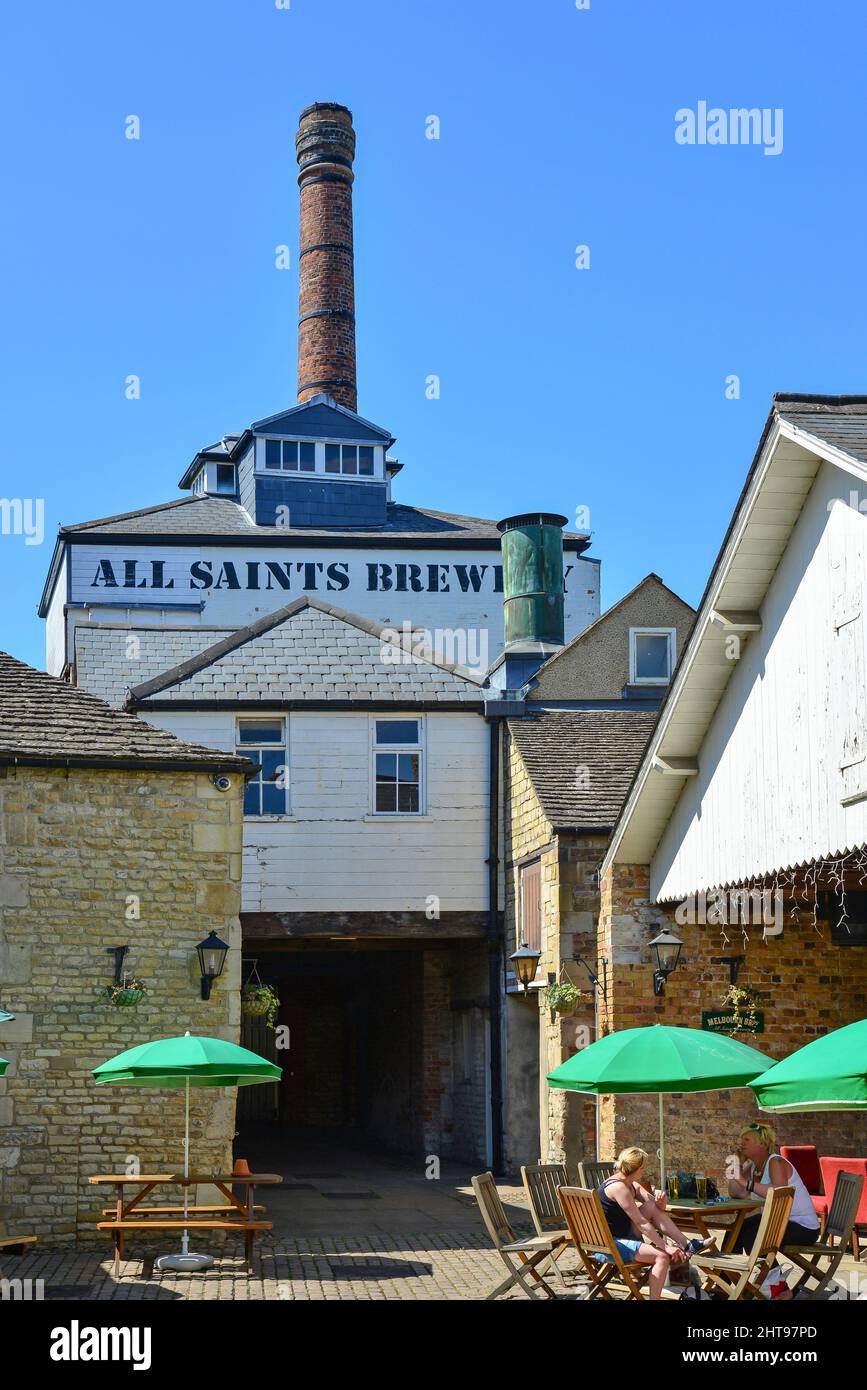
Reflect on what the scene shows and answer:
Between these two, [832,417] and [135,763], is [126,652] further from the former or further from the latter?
[832,417]

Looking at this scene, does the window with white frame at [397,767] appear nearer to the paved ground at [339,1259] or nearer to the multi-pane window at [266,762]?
the multi-pane window at [266,762]

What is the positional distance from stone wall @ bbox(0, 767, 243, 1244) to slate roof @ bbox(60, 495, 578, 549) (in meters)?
21.4

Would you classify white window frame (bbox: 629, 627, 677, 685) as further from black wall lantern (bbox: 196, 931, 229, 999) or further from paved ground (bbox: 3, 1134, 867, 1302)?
black wall lantern (bbox: 196, 931, 229, 999)

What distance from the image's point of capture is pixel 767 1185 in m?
12.5

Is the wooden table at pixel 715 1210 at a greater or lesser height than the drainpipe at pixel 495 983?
lesser

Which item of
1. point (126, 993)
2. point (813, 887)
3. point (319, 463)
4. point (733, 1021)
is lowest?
point (733, 1021)

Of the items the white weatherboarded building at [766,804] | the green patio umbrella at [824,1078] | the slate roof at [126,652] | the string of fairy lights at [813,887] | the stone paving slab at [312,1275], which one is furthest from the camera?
the slate roof at [126,652]

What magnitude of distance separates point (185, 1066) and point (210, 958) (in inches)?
102

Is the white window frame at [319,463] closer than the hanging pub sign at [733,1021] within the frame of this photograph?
No

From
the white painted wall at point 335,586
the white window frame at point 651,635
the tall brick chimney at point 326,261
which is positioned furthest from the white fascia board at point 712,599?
the tall brick chimney at point 326,261

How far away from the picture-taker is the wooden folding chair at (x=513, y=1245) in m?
11.3

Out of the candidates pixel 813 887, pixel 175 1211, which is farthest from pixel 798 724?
pixel 175 1211

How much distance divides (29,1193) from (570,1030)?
19.5ft

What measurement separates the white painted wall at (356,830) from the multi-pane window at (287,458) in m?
18.3
